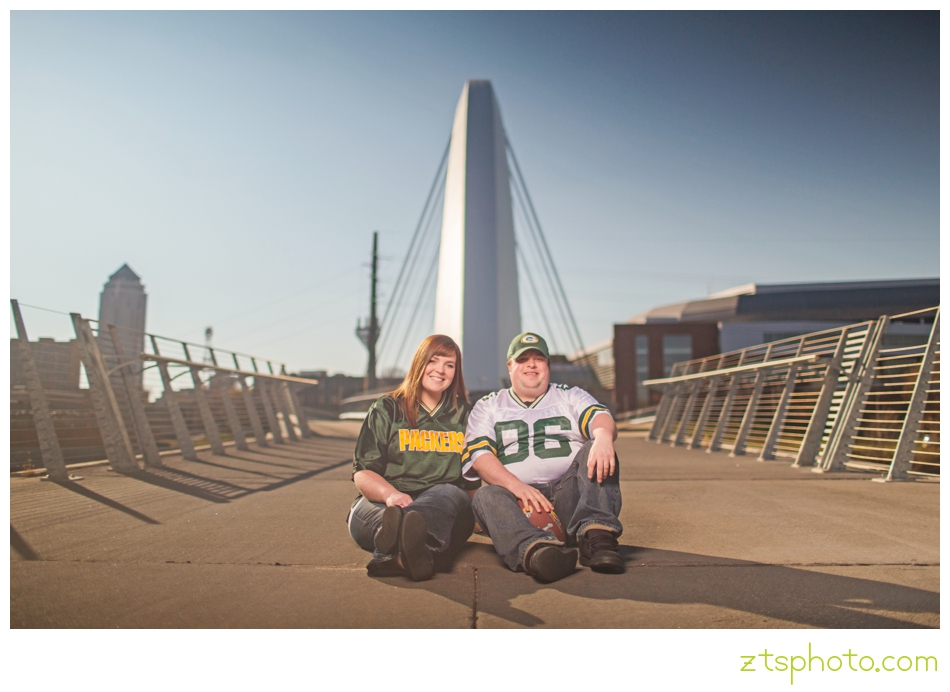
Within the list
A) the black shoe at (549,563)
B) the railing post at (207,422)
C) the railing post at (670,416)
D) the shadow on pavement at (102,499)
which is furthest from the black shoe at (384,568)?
the railing post at (670,416)

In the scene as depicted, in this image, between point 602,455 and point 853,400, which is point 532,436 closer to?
point 602,455

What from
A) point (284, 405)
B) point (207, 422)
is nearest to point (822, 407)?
point (207, 422)

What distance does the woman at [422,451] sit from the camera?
96.0 inches

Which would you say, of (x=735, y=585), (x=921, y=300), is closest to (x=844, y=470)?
(x=735, y=585)

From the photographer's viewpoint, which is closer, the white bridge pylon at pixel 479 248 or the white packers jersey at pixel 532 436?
the white packers jersey at pixel 532 436

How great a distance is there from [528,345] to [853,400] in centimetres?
492

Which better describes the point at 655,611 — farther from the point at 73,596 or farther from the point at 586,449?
the point at 73,596

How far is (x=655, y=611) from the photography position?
72.4 inches

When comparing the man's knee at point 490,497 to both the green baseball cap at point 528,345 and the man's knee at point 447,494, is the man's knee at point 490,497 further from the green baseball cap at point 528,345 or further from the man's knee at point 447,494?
the green baseball cap at point 528,345

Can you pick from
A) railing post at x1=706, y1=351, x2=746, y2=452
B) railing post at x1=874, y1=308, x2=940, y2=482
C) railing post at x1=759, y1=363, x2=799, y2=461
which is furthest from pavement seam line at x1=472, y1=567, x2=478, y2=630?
railing post at x1=706, y1=351, x2=746, y2=452

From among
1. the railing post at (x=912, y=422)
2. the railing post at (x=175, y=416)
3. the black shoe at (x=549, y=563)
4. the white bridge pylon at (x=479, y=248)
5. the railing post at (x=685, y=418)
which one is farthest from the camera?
the white bridge pylon at (x=479, y=248)

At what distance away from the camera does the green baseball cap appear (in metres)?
2.62

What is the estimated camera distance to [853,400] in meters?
6.07
